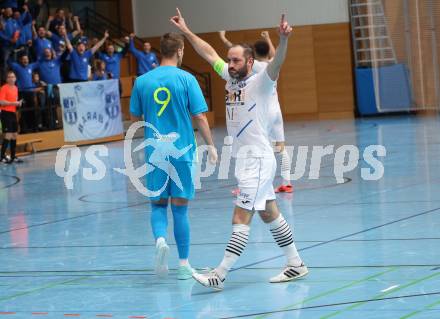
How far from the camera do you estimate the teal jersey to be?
8672 mm

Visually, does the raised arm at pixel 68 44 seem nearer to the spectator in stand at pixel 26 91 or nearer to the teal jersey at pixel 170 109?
the spectator in stand at pixel 26 91

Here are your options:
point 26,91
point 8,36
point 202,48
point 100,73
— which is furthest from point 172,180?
point 100,73

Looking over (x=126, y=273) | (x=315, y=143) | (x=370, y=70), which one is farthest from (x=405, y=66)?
(x=126, y=273)

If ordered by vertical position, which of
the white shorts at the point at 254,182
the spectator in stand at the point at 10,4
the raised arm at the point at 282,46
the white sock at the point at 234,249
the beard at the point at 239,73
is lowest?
the white sock at the point at 234,249

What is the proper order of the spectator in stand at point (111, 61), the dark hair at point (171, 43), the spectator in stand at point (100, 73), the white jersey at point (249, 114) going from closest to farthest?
the white jersey at point (249, 114) < the dark hair at point (171, 43) < the spectator in stand at point (100, 73) < the spectator in stand at point (111, 61)

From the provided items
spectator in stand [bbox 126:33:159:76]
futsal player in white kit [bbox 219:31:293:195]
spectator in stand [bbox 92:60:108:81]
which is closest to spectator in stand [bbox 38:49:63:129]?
spectator in stand [bbox 92:60:108:81]

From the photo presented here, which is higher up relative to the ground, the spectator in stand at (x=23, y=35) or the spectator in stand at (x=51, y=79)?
the spectator in stand at (x=23, y=35)

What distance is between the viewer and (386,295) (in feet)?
24.6

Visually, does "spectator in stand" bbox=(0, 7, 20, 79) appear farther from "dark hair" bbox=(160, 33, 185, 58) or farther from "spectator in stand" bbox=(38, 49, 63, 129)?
"dark hair" bbox=(160, 33, 185, 58)

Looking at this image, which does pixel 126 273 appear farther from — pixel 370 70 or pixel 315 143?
pixel 370 70

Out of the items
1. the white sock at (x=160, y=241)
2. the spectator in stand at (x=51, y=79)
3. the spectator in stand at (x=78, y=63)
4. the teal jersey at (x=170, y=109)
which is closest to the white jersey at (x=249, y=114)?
the teal jersey at (x=170, y=109)

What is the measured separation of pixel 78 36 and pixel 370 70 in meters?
9.90

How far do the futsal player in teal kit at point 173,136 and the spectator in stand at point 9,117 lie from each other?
50.0ft

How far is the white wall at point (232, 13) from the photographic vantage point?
115 feet
